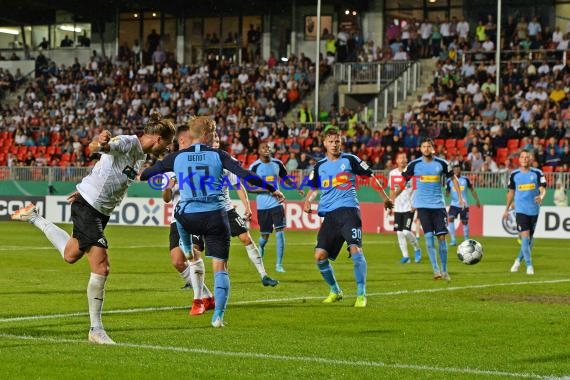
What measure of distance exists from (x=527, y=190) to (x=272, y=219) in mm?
4748

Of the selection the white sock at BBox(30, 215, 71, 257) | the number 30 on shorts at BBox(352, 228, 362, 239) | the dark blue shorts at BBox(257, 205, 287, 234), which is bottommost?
the dark blue shorts at BBox(257, 205, 287, 234)

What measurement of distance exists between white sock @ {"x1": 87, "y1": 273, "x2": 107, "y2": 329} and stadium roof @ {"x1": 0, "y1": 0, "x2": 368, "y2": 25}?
139ft

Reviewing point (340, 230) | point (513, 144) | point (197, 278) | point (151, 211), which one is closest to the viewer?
point (197, 278)

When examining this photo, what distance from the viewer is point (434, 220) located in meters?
18.4

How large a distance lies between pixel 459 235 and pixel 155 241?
31.8 ft

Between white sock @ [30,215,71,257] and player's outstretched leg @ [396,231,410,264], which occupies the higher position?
white sock @ [30,215,71,257]

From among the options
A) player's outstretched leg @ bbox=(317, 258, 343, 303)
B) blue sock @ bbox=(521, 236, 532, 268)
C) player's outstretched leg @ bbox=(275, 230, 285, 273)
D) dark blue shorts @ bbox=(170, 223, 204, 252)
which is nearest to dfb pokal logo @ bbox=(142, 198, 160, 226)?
player's outstretched leg @ bbox=(275, 230, 285, 273)

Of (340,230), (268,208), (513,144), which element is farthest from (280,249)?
(513,144)

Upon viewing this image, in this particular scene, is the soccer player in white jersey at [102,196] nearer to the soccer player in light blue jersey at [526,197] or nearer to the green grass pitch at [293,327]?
the green grass pitch at [293,327]

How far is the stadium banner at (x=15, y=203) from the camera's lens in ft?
130

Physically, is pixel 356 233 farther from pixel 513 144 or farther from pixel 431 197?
pixel 513 144

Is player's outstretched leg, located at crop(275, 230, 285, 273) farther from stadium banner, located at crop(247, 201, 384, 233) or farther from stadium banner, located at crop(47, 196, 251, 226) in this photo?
stadium banner, located at crop(47, 196, 251, 226)

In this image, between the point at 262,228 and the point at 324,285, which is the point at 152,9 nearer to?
the point at 262,228

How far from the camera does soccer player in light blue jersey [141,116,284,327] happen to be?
442 inches
